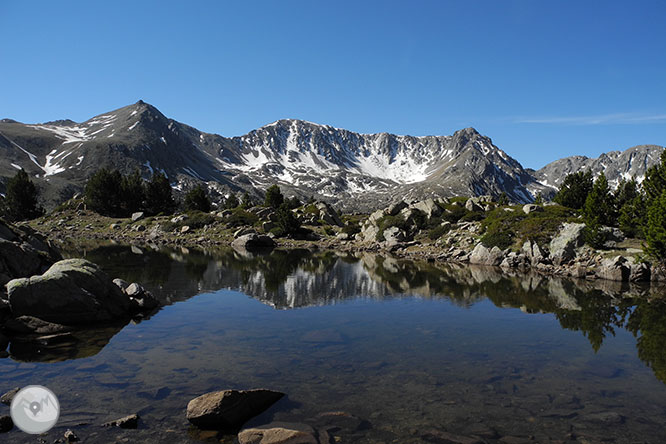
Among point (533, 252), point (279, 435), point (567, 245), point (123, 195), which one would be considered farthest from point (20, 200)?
point (567, 245)

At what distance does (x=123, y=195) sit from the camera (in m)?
108

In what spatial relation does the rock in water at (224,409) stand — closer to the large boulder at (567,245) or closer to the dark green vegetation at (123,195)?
the large boulder at (567,245)

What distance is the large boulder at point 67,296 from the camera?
1877cm

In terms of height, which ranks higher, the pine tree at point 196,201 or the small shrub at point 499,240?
the pine tree at point 196,201

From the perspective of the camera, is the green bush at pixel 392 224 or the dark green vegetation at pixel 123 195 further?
the dark green vegetation at pixel 123 195

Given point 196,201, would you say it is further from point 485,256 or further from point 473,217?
point 485,256

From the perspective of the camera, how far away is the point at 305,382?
43.7ft

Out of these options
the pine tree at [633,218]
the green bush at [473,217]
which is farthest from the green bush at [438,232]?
the pine tree at [633,218]

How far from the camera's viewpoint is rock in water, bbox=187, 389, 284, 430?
10.2 metres

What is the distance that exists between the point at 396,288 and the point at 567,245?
83.8 feet

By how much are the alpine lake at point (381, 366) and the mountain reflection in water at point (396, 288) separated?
28 centimetres

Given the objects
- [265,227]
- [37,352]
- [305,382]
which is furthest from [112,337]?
[265,227]

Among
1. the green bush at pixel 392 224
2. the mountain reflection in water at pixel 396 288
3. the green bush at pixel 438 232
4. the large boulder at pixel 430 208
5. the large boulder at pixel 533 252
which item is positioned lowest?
the mountain reflection in water at pixel 396 288

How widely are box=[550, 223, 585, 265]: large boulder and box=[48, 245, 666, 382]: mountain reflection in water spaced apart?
7278mm
